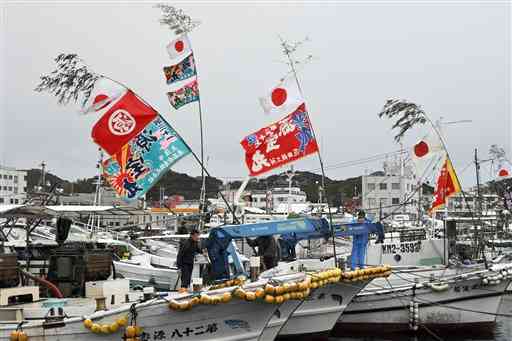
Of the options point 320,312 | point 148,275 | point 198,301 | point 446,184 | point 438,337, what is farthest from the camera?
point 148,275

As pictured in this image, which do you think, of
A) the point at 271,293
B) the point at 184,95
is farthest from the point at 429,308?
the point at 184,95

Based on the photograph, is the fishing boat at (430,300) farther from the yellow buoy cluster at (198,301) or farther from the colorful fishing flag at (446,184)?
the yellow buoy cluster at (198,301)

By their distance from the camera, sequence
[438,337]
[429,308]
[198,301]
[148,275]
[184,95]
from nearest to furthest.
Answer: [198,301]
[184,95]
[438,337]
[429,308]
[148,275]

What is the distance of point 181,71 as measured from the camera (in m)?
15.9

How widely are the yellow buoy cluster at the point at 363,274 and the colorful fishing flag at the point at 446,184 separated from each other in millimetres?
5192

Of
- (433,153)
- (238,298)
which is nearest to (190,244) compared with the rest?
(238,298)

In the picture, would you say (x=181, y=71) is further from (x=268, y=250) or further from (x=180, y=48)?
(x=268, y=250)

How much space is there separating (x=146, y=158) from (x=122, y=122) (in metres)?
0.84

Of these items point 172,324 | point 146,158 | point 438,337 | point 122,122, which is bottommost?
point 438,337

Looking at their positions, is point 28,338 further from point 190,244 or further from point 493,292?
point 493,292

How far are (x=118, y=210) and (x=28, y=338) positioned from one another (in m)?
5.41

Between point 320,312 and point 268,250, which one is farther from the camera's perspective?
point 268,250

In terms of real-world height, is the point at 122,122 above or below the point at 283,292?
above

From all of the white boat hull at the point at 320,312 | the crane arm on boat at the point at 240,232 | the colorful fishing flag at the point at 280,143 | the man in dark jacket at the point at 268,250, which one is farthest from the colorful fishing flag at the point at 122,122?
the white boat hull at the point at 320,312
